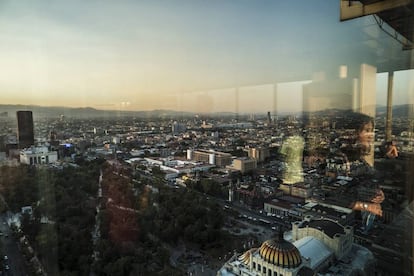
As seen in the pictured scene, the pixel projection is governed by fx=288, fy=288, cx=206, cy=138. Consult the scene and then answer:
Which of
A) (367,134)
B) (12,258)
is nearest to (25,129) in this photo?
(12,258)

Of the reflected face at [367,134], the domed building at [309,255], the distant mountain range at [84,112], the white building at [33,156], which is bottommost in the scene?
the domed building at [309,255]

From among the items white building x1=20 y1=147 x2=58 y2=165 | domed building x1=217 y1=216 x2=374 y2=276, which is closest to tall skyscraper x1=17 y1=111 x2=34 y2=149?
white building x1=20 y1=147 x2=58 y2=165

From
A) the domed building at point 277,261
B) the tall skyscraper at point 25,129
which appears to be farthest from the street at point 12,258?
the domed building at point 277,261

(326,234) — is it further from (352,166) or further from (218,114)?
(218,114)

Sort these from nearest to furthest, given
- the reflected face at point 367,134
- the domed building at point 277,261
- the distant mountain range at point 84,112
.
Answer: the distant mountain range at point 84,112, the reflected face at point 367,134, the domed building at point 277,261

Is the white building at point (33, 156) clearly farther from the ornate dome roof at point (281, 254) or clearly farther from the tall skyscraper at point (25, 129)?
the ornate dome roof at point (281, 254)

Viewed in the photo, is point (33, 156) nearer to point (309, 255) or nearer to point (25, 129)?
point (25, 129)

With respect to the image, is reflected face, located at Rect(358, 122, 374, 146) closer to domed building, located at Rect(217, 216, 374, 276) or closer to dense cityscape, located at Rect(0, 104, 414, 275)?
dense cityscape, located at Rect(0, 104, 414, 275)
